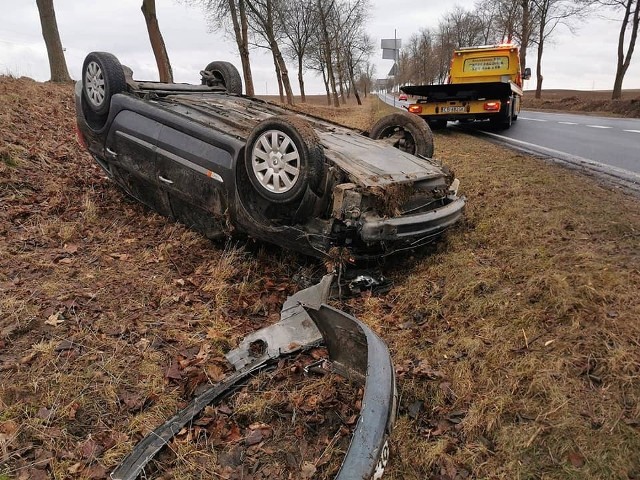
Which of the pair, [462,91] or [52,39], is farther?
[52,39]

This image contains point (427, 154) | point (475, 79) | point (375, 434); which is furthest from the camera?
point (475, 79)

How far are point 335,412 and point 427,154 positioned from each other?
3.40 metres

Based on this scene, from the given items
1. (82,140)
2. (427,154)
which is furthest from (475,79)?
(82,140)

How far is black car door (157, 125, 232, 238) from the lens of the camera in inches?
161

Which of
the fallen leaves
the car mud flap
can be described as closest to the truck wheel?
the car mud flap

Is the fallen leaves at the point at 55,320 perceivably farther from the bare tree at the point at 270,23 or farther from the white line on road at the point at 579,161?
the bare tree at the point at 270,23

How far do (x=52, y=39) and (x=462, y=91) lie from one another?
10454mm

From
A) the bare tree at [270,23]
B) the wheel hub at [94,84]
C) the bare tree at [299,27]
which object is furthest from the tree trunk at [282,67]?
the wheel hub at [94,84]

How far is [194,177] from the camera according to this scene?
4.24 meters

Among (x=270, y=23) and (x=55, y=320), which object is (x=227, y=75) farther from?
(x=270, y=23)

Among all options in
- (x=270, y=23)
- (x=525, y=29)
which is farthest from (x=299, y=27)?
(x=525, y=29)

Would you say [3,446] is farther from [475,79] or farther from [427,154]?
[475,79]

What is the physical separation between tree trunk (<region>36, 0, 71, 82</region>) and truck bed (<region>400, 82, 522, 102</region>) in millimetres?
9038

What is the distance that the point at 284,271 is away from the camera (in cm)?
435
